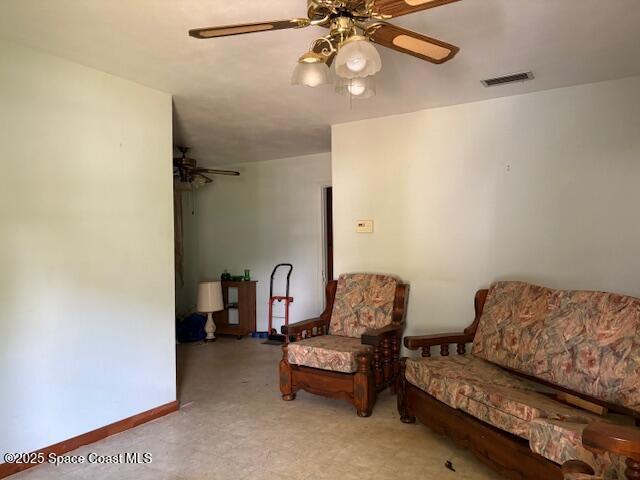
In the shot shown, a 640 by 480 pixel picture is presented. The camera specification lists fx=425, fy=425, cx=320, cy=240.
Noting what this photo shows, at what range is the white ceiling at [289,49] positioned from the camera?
2.00 m

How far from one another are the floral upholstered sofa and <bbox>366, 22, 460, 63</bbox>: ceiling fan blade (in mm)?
1472

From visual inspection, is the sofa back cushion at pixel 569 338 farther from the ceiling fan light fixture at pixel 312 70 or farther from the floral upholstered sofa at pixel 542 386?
the ceiling fan light fixture at pixel 312 70

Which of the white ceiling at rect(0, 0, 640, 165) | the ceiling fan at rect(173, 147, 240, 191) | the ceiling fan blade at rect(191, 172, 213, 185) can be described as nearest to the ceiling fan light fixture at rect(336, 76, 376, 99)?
the white ceiling at rect(0, 0, 640, 165)

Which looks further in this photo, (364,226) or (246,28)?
(364,226)

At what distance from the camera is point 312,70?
69.2 inches

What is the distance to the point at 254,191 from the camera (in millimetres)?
5906

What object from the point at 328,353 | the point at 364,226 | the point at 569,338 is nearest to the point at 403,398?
the point at 328,353

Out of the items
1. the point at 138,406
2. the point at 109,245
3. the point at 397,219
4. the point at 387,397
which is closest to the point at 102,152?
the point at 109,245

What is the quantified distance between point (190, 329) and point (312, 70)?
14.9 feet

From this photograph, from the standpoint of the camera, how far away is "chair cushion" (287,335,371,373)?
3.04 metres

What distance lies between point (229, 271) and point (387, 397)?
3.37 m

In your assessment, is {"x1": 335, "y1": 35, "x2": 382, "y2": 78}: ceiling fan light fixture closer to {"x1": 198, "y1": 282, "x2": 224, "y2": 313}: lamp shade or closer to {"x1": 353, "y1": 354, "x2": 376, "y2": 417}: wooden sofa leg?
{"x1": 353, "y1": 354, "x2": 376, "y2": 417}: wooden sofa leg

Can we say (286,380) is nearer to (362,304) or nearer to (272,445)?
(272,445)

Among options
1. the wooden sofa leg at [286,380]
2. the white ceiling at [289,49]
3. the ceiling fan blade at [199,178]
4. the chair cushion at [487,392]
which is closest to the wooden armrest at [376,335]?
the chair cushion at [487,392]
